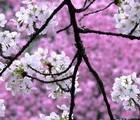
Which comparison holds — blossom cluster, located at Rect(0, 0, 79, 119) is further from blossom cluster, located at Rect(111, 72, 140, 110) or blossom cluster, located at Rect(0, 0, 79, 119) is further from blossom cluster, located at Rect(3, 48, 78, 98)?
blossom cluster, located at Rect(111, 72, 140, 110)

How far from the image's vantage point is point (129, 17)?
1.73 meters

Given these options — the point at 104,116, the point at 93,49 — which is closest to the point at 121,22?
the point at 104,116

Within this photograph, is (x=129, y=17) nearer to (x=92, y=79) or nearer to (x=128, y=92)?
(x=128, y=92)

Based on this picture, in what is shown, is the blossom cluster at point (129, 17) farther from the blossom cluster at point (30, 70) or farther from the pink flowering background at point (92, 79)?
the pink flowering background at point (92, 79)

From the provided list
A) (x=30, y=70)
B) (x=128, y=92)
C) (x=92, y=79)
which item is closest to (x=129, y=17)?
(x=128, y=92)

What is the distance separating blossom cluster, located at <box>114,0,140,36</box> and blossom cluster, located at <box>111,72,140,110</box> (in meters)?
0.16

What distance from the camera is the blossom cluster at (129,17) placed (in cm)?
163

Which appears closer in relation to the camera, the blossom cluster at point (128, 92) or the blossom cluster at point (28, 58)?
the blossom cluster at point (28, 58)

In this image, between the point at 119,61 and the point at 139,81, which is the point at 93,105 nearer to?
the point at 119,61

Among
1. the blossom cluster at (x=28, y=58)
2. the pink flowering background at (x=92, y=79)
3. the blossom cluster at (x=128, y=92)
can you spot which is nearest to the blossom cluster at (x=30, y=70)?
the blossom cluster at (x=28, y=58)

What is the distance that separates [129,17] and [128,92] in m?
0.26

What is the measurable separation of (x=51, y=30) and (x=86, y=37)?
5.21 meters

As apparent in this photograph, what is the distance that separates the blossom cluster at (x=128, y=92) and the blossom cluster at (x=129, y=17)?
161 mm

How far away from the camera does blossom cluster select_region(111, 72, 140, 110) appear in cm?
179
